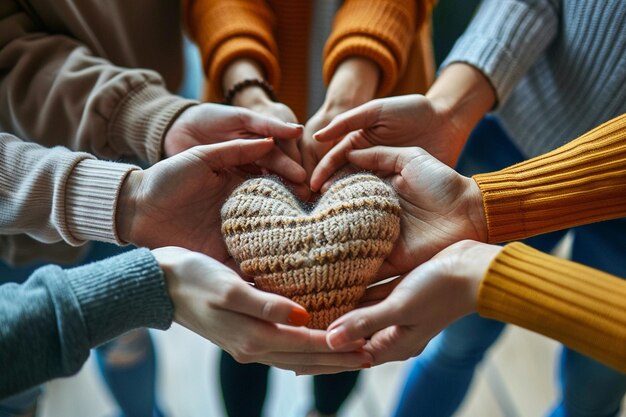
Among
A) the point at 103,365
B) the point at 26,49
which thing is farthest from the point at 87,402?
the point at 26,49

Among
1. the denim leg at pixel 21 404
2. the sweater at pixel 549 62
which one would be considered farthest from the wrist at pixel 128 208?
the sweater at pixel 549 62

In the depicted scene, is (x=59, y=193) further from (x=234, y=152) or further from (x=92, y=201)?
(x=234, y=152)

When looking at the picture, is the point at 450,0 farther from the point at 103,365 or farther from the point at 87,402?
the point at 87,402

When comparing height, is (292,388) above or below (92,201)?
below

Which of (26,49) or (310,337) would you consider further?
(26,49)

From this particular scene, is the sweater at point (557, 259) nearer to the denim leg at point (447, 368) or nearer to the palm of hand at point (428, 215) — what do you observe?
the palm of hand at point (428, 215)

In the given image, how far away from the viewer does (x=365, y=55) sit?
0.90m

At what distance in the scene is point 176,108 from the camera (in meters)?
0.83

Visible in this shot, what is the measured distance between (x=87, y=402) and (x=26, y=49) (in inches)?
29.6

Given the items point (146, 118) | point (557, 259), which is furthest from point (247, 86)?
point (557, 259)

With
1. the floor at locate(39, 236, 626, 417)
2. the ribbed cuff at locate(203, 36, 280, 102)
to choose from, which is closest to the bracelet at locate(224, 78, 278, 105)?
the ribbed cuff at locate(203, 36, 280, 102)

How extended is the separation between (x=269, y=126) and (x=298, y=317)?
0.29 metres

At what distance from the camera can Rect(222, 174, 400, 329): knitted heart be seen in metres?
0.69

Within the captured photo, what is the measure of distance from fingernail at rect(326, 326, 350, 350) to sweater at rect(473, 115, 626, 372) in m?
0.14
